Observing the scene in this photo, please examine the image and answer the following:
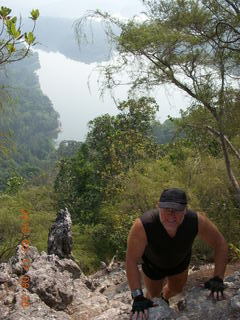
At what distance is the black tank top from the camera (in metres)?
3.06

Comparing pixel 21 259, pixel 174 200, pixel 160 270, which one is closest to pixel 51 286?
pixel 21 259

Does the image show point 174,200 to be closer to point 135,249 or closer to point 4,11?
point 135,249

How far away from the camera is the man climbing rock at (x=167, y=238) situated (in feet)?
9.86

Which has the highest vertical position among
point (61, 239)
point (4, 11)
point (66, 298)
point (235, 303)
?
point (4, 11)

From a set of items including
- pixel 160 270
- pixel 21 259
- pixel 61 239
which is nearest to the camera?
pixel 160 270

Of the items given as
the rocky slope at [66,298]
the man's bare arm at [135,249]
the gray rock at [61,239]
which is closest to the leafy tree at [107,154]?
the gray rock at [61,239]

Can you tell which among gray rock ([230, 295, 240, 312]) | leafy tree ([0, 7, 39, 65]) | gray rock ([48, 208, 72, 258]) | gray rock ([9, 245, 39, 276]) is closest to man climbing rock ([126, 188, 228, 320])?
gray rock ([230, 295, 240, 312])

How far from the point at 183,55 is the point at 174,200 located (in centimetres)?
747

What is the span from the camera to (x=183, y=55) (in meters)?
9.81

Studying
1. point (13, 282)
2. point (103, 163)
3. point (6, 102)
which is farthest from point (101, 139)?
point (6, 102)

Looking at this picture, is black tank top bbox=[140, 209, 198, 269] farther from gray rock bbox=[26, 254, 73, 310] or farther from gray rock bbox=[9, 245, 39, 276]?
gray rock bbox=[9, 245, 39, 276]

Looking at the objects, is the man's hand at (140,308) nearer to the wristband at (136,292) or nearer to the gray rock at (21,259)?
the wristband at (136,292)

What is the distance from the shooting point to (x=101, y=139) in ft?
67.8

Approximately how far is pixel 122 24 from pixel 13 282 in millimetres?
6233
